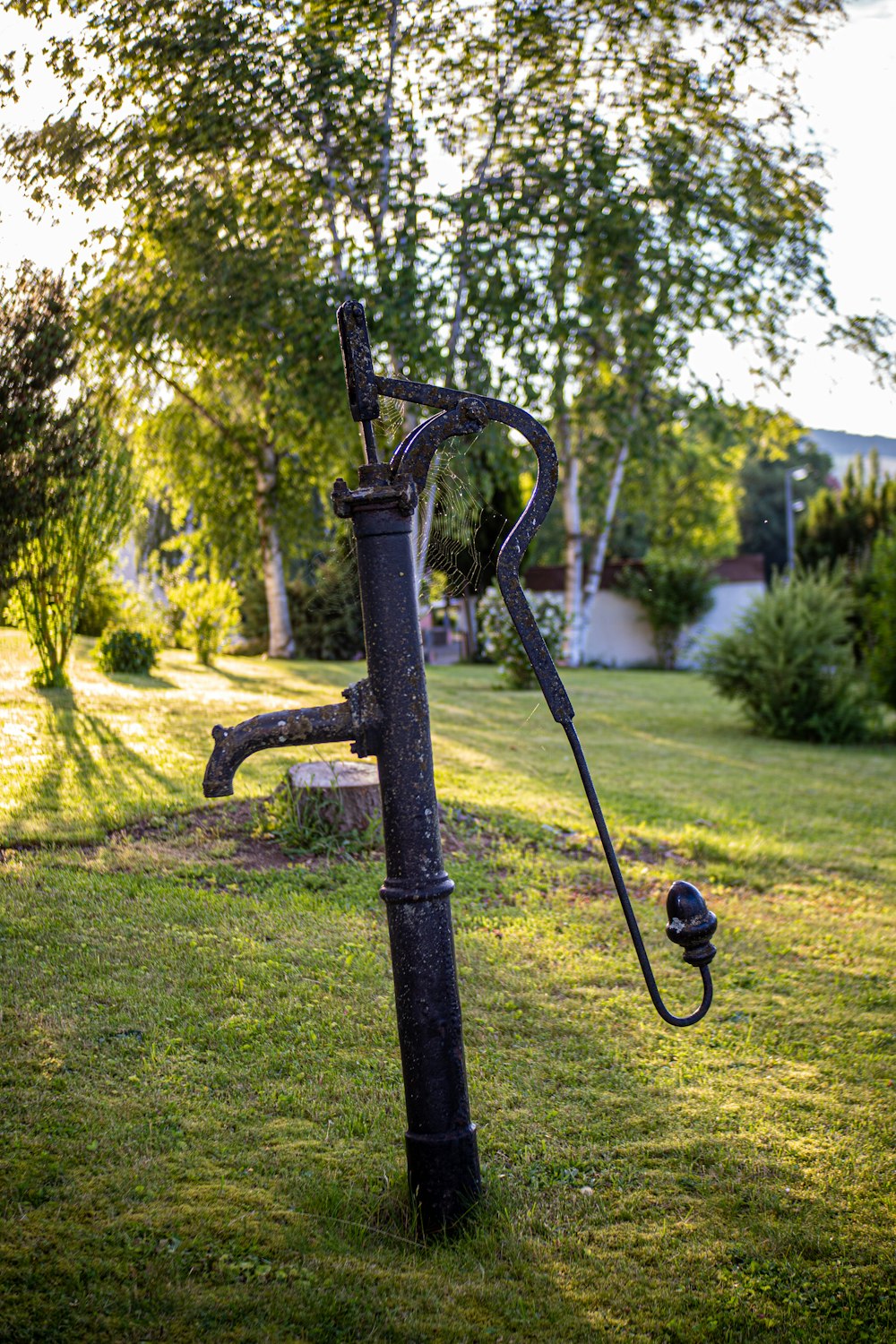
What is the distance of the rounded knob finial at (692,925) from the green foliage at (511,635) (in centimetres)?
1081

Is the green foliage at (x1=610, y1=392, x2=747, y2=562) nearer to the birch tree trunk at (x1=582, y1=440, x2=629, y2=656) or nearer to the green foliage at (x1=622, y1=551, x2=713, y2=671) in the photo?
the green foliage at (x1=622, y1=551, x2=713, y2=671)

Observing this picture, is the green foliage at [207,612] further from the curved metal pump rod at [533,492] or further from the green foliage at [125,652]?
the curved metal pump rod at [533,492]

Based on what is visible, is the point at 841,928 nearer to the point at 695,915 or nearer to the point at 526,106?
the point at 695,915

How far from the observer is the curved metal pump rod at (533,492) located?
2.23 metres

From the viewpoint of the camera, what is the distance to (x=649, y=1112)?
3.00 metres

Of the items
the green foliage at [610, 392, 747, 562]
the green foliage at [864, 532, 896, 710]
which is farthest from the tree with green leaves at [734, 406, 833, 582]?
the green foliage at [864, 532, 896, 710]

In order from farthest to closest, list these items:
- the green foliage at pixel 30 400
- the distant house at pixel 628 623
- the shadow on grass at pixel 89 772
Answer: the distant house at pixel 628 623, the shadow on grass at pixel 89 772, the green foliage at pixel 30 400

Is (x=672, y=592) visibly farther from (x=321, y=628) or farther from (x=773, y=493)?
(x=773, y=493)

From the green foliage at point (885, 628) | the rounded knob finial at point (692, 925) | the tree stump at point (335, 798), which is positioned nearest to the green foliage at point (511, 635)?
the green foliage at point (885, 628)

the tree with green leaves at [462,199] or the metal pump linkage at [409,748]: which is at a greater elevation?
the tree with green leaves at [462,199]

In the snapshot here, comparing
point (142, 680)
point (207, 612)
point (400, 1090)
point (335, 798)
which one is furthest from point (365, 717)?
point (207, 612)

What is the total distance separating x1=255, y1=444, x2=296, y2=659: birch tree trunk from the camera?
54.2 ft

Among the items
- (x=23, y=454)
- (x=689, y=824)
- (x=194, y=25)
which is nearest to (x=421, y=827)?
(x=23, y=454)

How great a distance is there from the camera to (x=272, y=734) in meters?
2.23
